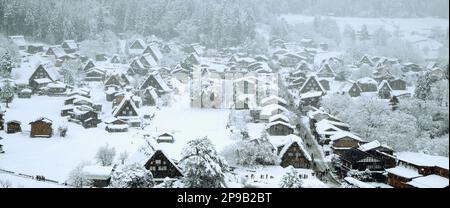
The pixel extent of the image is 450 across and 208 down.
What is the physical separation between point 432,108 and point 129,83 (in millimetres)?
10291

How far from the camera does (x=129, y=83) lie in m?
16.6

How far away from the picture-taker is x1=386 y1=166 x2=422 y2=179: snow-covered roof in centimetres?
929

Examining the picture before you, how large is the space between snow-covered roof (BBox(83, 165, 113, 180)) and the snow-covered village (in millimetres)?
27

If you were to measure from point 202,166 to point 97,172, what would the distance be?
1.89 metres

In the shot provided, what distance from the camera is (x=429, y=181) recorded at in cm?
821

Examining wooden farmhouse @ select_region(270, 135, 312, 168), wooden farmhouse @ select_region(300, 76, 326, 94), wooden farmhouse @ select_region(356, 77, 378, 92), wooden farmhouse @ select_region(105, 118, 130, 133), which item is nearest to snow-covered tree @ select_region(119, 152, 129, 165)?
wooden farmhouse @ select_region(105, 118, 130, 133)

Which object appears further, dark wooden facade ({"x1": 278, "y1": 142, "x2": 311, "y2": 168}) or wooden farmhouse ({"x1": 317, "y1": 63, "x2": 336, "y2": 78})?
wooden farmhouse ({"x1": 317, "y1": 63, "x2": 336, "y2": 78})

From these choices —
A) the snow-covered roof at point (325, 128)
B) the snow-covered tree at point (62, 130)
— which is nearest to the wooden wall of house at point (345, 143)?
the snow-covered roof at point (325, 128)

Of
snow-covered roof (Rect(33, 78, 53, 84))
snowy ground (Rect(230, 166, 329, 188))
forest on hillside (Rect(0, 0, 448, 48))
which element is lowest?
snowy ground (Rect(230, 166, 329, 188))

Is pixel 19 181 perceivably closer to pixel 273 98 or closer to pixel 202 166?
pixel 202 166

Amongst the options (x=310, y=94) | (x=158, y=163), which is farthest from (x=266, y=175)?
(x=310, y=94)

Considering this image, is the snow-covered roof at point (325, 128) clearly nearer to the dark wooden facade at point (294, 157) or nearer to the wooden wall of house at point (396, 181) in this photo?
the dark wooden facade at point (294, 157)

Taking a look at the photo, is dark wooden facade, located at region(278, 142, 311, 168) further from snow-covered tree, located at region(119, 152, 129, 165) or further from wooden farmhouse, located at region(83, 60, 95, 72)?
wooden farmhouse, located at region(83, 60, 95, 72)
